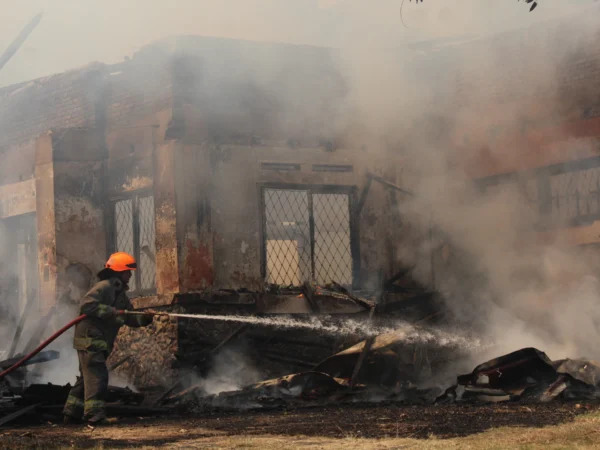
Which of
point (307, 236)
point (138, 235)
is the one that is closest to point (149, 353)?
point (138, 235)

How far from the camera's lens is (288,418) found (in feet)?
27.4

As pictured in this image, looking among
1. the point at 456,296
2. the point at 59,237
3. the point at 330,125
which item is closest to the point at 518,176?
the point at 456,296

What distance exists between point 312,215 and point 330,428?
585 centimetres

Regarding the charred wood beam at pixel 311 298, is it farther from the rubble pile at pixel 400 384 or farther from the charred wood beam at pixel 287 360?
the rubble pile at pixel 400 384

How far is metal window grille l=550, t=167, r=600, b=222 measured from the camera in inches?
454

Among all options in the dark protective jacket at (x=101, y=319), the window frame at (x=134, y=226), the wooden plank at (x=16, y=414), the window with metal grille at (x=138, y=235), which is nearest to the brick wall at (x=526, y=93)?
the window with metal grille at (x=138, y=235)

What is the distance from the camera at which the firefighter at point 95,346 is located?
8891mm

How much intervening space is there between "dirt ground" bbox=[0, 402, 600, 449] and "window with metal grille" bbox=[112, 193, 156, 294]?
3.97m

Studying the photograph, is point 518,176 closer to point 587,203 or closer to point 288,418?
point 587,203

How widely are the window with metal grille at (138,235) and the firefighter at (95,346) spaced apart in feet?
11.1

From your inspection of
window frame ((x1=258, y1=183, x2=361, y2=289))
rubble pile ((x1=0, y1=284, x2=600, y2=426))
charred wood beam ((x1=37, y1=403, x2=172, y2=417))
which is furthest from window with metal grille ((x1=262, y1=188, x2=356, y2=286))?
charred wood beam ((x1=37, y1=403, x2=172, y2=417))

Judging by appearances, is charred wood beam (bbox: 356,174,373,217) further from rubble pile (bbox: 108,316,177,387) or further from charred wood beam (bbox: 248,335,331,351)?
rubble pile (bbox: 108,316,177,387)

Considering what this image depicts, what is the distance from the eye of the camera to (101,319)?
360 inches

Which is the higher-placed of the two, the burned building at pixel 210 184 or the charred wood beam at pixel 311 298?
the burned building at pixel 210 184
